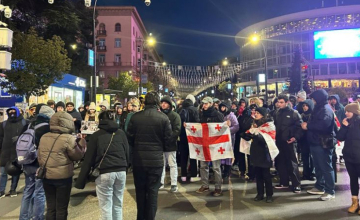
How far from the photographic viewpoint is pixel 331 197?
6004mm

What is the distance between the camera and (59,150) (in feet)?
13.2

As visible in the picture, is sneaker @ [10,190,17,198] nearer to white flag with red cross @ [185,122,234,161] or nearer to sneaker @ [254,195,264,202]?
white flag with red cross @ [185,122,234,161]

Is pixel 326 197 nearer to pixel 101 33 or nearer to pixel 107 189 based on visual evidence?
pixel 107 189

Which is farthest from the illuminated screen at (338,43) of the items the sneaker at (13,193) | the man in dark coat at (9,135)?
the sneaker at (13,193)

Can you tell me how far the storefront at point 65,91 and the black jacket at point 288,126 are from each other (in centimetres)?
1799

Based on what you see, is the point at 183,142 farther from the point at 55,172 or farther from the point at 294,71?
the point at 294,71

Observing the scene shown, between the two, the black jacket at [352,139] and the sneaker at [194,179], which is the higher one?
the black jacket at [352,139]

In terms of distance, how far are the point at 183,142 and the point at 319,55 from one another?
32.0 metres

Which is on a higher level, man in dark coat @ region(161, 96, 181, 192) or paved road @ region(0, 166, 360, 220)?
man in dark coat @ region(161, 96, 181, 192)

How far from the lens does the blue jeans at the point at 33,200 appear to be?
179 inches

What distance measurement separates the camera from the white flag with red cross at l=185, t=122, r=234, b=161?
21.2 ft

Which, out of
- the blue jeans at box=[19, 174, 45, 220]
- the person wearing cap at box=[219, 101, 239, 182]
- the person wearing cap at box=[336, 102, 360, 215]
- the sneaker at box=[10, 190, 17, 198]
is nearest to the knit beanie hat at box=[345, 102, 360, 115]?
the person wearing cap at box=[336, 102, 360, 215]

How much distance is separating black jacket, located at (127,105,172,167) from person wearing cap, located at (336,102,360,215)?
3.39 meters

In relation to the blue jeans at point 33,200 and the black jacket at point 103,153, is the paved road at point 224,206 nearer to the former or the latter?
the blue jeans at point 33,200
